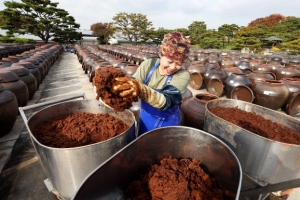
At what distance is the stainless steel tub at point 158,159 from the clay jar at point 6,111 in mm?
3483

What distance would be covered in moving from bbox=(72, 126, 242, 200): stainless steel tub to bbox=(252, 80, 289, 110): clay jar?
196 inches

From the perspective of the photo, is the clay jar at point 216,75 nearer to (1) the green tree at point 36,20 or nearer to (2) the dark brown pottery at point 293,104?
(2) the dark brown pottery at point 293,104

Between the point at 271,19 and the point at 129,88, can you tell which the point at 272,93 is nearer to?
the point at 129,88

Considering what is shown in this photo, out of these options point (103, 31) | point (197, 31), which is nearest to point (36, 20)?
point (103, 31)

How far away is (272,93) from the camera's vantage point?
527 centimetres

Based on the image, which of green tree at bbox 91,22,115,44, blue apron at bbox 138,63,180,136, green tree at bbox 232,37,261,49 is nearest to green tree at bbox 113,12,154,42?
green tree at bbox 91,22,115,44

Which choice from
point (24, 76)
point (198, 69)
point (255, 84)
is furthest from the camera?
point (198, 69)

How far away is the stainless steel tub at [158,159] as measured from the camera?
3.61ft

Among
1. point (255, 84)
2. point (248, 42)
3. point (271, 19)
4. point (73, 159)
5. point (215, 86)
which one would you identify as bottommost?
point (215, 86)

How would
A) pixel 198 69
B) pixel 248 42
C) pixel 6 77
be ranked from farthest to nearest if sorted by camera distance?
pixel 248 42 → pixel 198 69 → pixel 6 77

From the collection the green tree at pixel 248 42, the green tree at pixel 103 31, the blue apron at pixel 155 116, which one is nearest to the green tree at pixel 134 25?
the green tree at pixel 103 31

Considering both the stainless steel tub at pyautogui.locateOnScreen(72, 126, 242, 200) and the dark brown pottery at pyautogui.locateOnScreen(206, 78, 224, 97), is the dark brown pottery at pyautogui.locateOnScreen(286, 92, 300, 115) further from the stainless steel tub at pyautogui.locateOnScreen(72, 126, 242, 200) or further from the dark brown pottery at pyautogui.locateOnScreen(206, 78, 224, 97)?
the stainless steel tub at pyautogui.locateOnScreen(72, 126, 242, 200)

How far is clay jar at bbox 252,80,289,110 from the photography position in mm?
5230

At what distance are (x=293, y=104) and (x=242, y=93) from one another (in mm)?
1501
